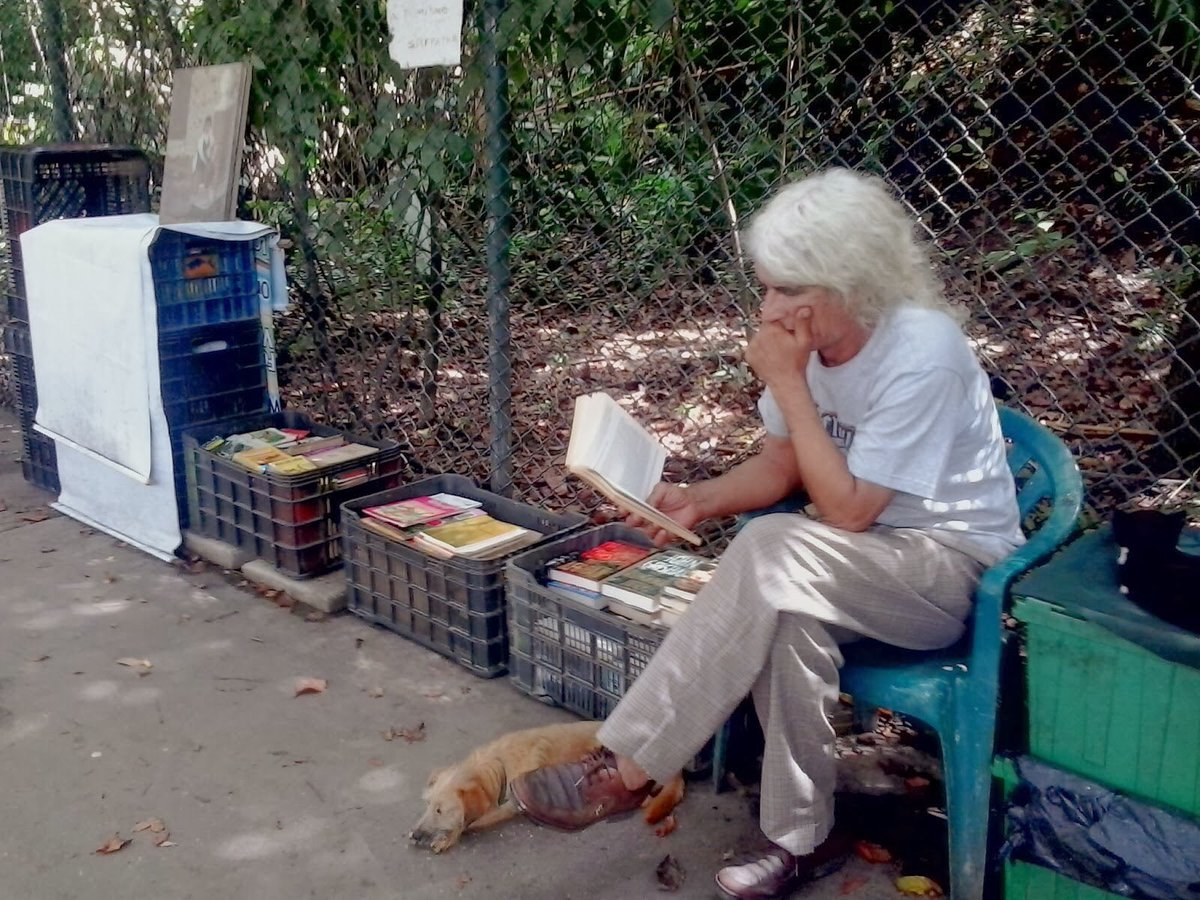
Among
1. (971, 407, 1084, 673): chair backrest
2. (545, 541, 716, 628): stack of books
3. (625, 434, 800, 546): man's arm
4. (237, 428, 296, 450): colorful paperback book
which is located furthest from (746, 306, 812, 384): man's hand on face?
(237, 428, 296, 450): colorful paperback book

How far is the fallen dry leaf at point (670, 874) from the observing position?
2467 millimetres

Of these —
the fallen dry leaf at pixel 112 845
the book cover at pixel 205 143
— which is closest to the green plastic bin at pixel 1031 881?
the fallen dry leaf at pixel 112 845

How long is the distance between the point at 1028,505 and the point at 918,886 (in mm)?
907

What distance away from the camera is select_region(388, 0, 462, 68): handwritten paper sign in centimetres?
368

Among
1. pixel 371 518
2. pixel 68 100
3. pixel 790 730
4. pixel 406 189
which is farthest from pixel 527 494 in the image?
pixel 68 100

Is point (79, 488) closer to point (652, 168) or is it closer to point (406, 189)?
point (406, 189)

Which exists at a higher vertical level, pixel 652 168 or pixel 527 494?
pixel 652 168

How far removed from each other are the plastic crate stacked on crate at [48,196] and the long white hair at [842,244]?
144 inches

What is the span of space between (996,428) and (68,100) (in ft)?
17.1

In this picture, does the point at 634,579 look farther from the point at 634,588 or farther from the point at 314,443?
the point at 314,443

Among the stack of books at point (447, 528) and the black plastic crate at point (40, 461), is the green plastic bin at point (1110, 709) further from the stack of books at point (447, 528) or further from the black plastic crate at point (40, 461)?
the black plastic crate at point (40, 461)

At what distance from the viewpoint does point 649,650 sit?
9.32 ft

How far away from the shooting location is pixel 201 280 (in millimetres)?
4293

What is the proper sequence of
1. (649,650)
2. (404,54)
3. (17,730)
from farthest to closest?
(404,54) < (17,730) < (649,650)
